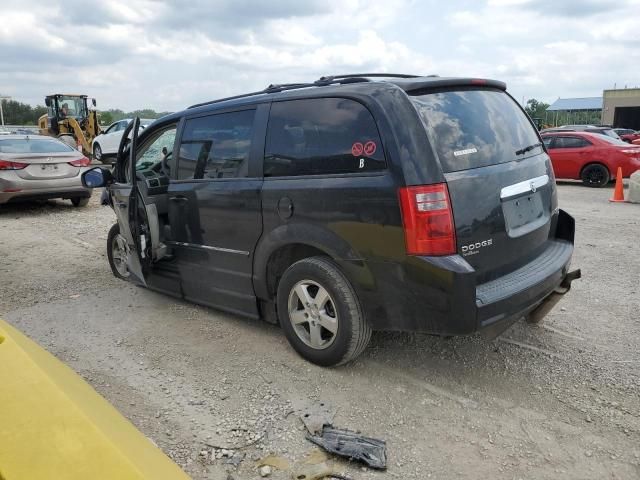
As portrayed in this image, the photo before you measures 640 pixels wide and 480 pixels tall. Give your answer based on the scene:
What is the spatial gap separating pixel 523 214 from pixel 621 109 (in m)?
53.8

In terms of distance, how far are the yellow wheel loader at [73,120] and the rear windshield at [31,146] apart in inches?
497

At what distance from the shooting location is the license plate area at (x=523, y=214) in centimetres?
321

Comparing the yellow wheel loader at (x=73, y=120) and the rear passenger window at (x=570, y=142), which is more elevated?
the yellow wheel loader at (x=73, y=120)

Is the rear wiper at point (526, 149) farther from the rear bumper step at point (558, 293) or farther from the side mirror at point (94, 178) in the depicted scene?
the side mirror at point (94, 178)

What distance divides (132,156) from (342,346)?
238cm

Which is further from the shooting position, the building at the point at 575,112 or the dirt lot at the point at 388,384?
the building at the point at 575,112

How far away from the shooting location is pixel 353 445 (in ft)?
9.03

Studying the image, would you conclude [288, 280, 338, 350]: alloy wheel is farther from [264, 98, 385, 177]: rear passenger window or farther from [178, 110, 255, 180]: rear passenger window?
[178, 110, 255, 180]: rear passenger window

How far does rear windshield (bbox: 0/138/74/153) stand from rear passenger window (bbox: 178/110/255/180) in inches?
274

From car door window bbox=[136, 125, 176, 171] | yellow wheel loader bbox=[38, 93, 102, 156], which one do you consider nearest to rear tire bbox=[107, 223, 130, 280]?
car door window bbox=[136, 125, 176, 171]

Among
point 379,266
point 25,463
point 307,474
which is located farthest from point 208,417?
point 25,463

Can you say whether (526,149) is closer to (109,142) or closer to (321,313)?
(321,313)

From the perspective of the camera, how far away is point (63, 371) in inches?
90.0

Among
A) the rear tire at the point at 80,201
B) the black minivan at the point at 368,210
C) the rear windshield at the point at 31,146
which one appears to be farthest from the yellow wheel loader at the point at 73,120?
the black minivan at the point at 368,210
